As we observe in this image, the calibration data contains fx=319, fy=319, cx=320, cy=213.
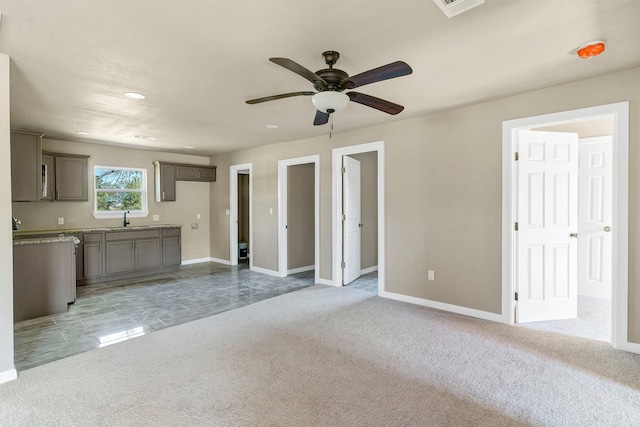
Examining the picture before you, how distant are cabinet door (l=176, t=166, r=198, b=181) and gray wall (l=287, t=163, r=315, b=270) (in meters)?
2.41

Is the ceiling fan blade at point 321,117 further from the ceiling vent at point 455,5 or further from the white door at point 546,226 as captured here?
the white door at point 546,226

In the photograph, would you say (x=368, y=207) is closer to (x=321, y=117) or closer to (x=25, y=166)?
(x=321, y=117)

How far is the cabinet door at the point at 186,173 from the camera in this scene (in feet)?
22.2

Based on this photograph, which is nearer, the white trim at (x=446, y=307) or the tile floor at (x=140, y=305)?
the tile floor at (x=140, y=305)

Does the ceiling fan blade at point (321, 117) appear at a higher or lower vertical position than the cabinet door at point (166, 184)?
higher

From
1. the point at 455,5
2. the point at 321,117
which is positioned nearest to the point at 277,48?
the point at 321,117

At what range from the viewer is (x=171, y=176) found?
6.65 m

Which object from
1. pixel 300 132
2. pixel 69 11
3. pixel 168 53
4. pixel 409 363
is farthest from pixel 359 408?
pixel 300 132

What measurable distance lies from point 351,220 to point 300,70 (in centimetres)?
346

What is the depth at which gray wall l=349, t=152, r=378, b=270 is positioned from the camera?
599 cm

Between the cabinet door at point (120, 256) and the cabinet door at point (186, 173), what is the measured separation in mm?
1714

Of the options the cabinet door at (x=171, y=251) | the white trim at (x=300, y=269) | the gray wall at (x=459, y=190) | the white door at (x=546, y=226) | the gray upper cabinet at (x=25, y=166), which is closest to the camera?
the gray wall at (x=459, y=190)

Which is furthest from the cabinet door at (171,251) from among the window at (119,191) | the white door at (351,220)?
the white door at (351,220)

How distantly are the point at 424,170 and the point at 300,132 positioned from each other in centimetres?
200
